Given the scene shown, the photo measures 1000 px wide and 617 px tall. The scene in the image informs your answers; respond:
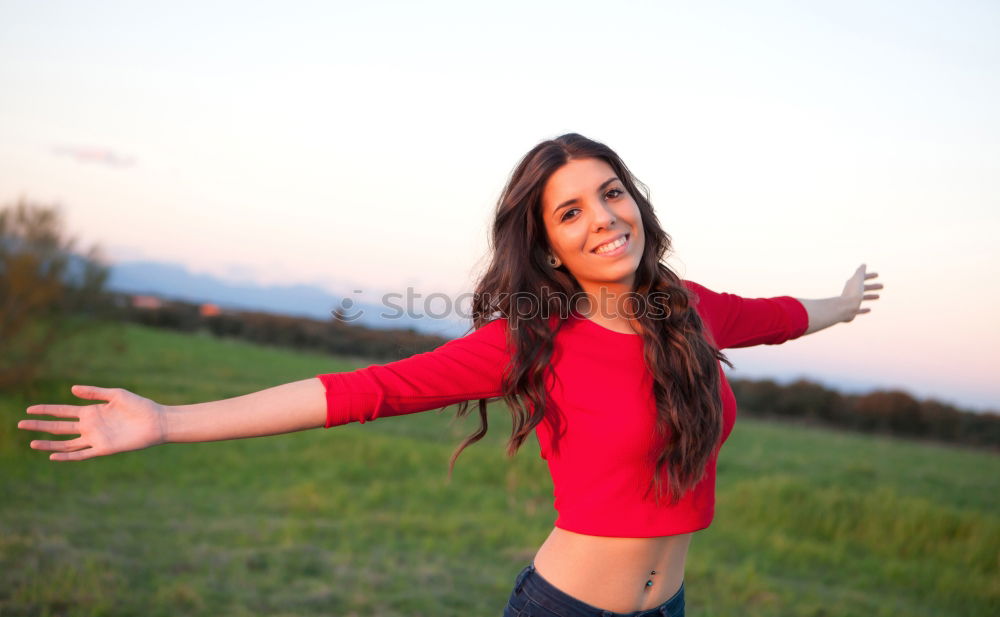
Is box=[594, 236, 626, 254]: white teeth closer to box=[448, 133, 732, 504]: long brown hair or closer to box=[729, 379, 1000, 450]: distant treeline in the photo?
box=[448, 133, 732, 504]: long brown hair

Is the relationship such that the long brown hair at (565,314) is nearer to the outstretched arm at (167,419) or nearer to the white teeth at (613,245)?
the white teeth at (613,245)

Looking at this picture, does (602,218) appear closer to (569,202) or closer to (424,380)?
(569,202)

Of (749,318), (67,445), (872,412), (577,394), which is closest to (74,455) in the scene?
(67,445)

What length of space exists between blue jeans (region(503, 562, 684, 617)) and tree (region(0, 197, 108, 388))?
38.8ft

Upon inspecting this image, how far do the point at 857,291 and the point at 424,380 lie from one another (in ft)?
7.91

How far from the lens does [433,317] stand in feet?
12.9

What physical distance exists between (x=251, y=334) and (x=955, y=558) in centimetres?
2336

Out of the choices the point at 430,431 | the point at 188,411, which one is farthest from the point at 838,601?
the point at 430,431

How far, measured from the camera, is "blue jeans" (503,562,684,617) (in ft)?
7.68

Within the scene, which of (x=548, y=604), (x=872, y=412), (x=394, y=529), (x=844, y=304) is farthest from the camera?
(x=872, y=412)

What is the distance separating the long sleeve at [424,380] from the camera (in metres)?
2.08

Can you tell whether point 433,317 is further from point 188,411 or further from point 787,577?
point 787,577

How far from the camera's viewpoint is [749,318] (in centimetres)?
318

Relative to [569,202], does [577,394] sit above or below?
below
